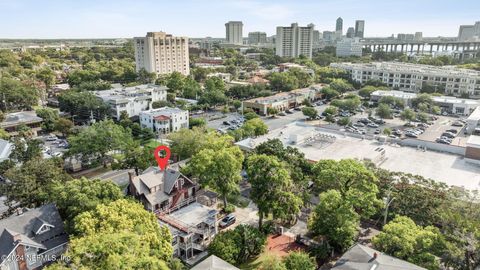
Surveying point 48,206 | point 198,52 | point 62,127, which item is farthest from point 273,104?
point 198,52

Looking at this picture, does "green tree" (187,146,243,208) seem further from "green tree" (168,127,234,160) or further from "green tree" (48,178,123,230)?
"green tree" (48,178,123,230)

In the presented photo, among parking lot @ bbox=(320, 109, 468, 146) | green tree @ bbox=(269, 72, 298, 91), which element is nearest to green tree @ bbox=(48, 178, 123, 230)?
parking lot @ bbox=(320, 109, 468, 146)

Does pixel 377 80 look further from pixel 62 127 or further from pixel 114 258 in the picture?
pixel 114 258

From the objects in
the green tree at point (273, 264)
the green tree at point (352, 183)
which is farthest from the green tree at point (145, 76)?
the green tree at point (273, 264)

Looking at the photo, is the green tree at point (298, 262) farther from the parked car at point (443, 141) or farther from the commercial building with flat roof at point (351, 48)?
the commercial building with flat roof at point (351, 48)

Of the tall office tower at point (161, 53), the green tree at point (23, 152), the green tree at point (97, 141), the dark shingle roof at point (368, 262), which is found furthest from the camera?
the tall office tower at point (161, 53)

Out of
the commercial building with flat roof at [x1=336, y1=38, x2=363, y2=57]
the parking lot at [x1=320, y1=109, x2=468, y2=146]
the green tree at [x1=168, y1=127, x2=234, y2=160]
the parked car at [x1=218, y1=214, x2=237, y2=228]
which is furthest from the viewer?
the commercial building with flat roof at [x1=336, y1=38, x2=363, y2=57]

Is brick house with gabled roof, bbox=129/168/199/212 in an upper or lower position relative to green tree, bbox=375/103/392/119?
lower
